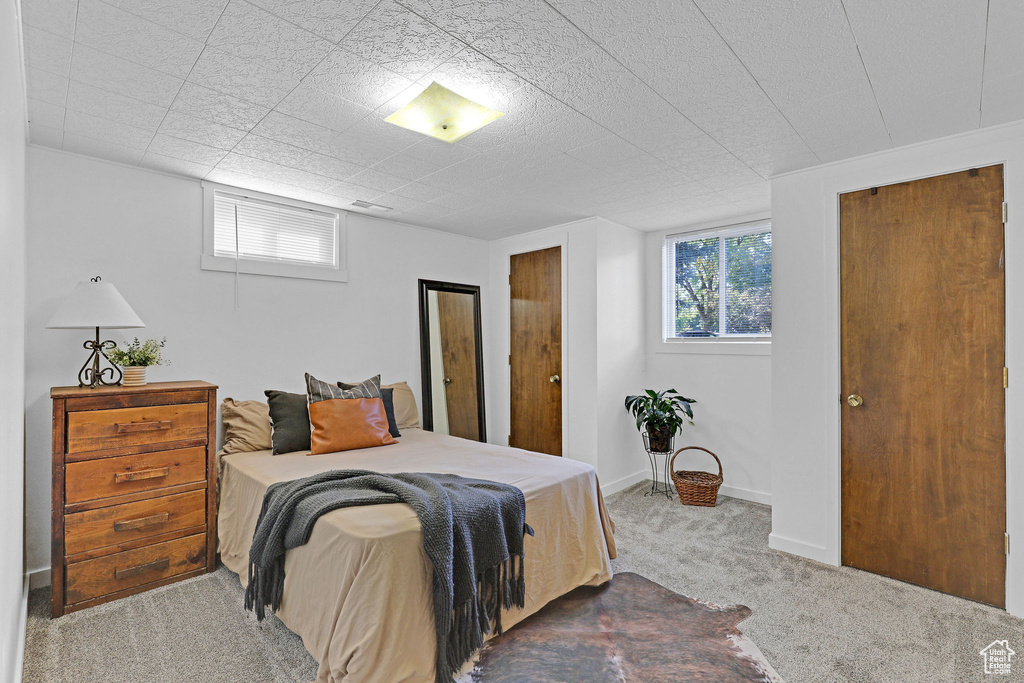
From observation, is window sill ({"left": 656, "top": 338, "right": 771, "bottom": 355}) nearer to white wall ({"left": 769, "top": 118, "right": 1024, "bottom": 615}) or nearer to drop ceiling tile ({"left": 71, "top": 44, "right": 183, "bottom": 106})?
white wall ({"left": 769, "top": 118, "right": 1024, "bottom": 615})

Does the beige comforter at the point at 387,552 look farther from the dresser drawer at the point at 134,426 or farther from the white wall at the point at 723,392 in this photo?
the white wall at the point at 723,392

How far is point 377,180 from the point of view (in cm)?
329

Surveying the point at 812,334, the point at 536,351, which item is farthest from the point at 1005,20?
the point at 536,351

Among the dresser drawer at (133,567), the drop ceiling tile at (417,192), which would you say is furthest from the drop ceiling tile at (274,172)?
the dresser drawer at (133,567)

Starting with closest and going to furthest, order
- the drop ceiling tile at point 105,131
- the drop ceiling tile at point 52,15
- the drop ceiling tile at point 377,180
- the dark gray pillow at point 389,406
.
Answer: the drop ceiling tile at point 52,15, the drop ceiling tile at point 105,131, the drop ceiling tile at point 377,180, the dark gray pillow at point 389,406

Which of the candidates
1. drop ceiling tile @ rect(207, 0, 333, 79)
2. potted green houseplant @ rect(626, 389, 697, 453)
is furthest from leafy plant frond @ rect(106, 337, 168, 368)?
potted green houseplant @ rect(626, 389, 697, 453)

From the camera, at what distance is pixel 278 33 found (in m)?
A: 1.76

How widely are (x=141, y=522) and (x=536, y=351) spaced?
3165 millimetres

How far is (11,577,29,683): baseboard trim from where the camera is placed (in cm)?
181

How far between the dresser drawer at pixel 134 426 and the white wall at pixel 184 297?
49cm

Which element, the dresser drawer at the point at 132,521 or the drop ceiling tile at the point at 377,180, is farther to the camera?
the drop ceiling tile at the point at 377,180

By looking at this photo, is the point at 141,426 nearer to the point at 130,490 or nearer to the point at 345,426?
the point at 130,490

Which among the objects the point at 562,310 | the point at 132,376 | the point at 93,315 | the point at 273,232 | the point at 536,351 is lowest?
the point at 132,376

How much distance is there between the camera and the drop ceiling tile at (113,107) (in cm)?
216
